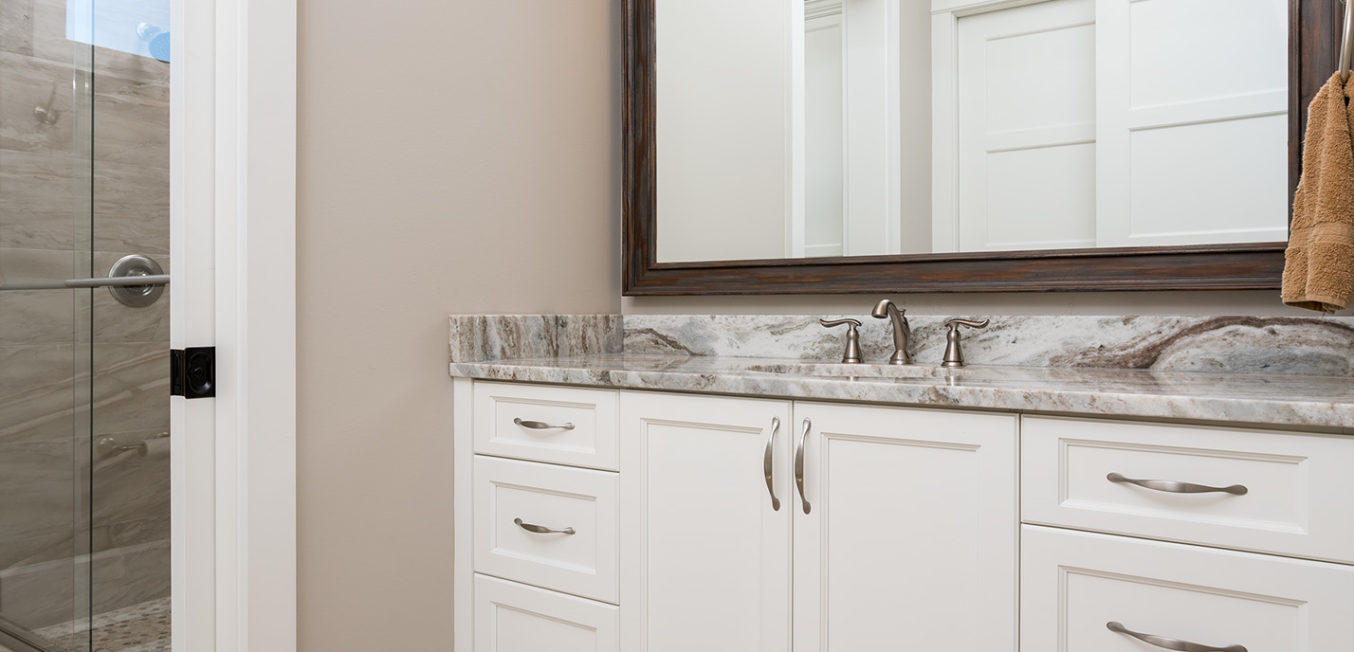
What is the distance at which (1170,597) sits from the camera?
93 centimetres

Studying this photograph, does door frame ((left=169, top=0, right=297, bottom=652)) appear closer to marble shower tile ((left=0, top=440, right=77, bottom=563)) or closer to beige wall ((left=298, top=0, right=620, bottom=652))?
beige wall ((left=298, top=0, right=620, bottom=652))

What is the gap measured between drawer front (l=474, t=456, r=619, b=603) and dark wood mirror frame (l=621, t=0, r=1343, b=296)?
1.99 ft

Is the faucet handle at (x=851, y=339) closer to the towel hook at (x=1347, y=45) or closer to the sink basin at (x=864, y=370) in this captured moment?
the sink basin at (x=864, y=370)

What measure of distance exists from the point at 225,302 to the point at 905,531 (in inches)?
42.0

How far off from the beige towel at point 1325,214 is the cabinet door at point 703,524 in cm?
75

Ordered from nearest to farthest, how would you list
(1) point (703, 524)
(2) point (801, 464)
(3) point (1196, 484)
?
(3) point (1196, 484)
(2) point (801, 464)
(1) point (703, 524)

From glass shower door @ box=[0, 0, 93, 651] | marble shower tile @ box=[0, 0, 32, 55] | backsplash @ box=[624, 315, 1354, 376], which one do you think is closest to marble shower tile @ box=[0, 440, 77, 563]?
glass shower door @ box=[0, 0, 93, 651]

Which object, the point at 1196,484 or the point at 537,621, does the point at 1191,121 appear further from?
the point at 537,621

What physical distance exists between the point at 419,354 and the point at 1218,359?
1.40 metres

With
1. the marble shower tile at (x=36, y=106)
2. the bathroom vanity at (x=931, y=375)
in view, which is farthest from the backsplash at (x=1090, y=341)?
the marble shower tile at (x=36, y=106)

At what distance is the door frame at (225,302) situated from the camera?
3.90ft

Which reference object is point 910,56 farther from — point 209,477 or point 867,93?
point 209,477

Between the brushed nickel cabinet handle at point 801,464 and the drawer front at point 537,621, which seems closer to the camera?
the brushed nickel cabinet handle at point 801,464

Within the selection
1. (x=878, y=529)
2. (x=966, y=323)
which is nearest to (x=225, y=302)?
(x=878, y=529)
